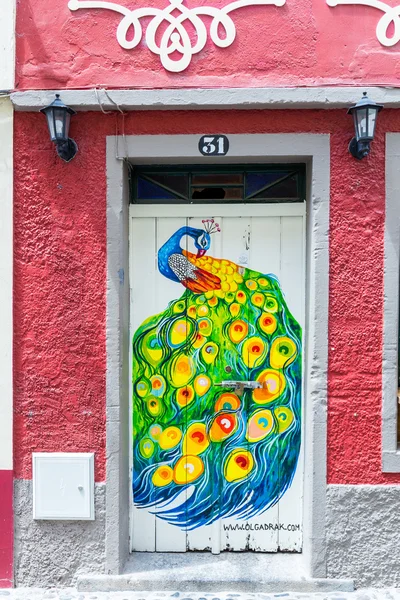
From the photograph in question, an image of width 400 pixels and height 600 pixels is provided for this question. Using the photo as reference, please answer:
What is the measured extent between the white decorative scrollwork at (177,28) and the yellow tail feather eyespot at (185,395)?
7.29ft

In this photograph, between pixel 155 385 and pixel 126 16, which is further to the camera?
pixel 155 385

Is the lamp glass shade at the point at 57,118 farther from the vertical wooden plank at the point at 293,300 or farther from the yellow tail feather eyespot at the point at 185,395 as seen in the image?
the yellow tail feather eyespot at the point at 185,395

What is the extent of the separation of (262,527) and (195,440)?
804 millimetres

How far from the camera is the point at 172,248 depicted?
3887mm

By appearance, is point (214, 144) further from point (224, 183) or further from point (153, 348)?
point (153, 348)

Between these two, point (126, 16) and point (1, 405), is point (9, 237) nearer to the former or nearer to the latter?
point (1, 405)

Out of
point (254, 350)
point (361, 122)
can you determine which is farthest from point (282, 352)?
point (361, 122)

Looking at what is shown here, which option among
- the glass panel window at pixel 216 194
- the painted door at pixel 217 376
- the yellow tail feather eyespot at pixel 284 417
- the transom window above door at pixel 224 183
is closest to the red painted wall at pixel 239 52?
the transom window above door at pixel 224 183

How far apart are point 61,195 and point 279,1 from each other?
1.95 metres

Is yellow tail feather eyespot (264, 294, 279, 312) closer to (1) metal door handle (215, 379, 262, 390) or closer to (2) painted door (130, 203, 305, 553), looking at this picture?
(2) painted door (130, 203, 305, 553)

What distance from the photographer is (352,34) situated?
11.6ft

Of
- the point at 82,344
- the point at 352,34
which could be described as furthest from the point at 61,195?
the point at 352,34

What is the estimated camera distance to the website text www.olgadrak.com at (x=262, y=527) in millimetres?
3871

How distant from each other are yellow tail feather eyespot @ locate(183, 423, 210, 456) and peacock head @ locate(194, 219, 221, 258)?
1265 millimetres
